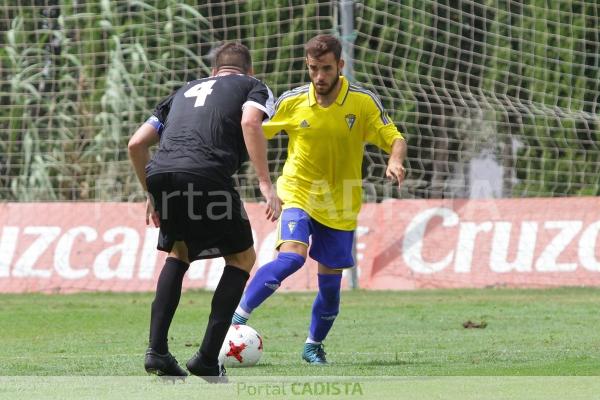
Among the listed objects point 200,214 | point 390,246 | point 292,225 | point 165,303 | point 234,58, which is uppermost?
point 234,58

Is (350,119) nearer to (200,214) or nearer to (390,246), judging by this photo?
(200,214)

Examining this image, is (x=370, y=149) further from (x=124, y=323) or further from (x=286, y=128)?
(x=286, y=128)

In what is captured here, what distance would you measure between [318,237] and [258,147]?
2052mm

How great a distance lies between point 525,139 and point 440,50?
79.4 inches

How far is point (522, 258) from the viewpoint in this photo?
1486cm

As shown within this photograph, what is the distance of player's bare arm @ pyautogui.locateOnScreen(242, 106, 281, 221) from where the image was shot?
19.8 ft

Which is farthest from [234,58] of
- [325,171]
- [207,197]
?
[325,171]

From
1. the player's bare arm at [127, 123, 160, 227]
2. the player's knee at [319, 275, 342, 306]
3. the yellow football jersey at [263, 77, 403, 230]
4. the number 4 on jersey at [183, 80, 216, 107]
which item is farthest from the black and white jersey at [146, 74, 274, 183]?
the player's knee at [319, 275, 342, 306]

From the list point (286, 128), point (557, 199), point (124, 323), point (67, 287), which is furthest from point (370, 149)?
point (286, 128)

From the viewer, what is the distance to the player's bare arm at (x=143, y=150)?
638cm

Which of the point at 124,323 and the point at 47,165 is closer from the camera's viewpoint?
the point at 124,323

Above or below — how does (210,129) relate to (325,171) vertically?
above

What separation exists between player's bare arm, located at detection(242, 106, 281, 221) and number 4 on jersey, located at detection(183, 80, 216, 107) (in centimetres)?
30

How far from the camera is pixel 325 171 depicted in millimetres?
8078
